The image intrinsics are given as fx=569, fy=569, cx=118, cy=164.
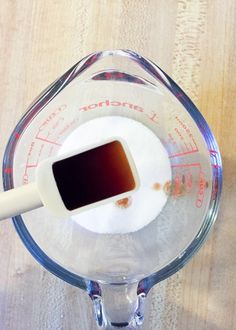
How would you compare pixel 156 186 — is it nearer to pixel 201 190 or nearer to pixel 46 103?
pixel 201 190

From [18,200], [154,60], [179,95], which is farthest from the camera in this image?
[154,60]

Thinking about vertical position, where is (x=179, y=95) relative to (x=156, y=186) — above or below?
above

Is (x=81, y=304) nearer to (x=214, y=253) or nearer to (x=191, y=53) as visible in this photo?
(x=214, y=253)

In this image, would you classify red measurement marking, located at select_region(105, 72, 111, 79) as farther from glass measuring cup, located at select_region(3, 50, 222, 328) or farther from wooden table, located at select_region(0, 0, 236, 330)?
wooden table, located at select_region(0, 0, 236, 330)

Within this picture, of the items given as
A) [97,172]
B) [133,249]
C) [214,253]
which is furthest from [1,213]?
[214,253]

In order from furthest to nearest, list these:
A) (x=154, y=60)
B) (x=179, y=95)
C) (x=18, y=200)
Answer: (x=154, y=60) → (x=179, y=95) → (x=18, y=200)

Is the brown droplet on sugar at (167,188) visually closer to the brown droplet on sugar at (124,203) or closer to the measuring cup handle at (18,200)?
the brown droplet on sugar at (124,203)

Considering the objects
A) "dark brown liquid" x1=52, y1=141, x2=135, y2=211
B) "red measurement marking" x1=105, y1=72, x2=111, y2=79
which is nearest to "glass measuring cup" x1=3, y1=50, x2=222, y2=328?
"red measurement marking" x1=105, y1=72, x2=111, y2=79

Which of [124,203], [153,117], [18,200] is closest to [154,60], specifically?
[153,117]
